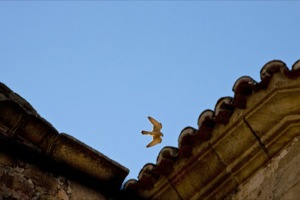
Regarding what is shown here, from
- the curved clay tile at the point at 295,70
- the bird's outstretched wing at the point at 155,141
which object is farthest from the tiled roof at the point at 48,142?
the curved clay tile at the point at 295,70

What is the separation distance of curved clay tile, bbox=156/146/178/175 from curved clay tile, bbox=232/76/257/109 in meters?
0.62

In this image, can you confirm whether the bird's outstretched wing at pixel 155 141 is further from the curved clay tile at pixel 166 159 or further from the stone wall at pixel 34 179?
the stone wall at pixel 34 179

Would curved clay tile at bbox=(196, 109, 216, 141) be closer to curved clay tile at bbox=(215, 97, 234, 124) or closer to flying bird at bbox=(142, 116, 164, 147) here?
curved clay tile at bbox=(215, 97, 234, 124)

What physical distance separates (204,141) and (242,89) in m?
0.51

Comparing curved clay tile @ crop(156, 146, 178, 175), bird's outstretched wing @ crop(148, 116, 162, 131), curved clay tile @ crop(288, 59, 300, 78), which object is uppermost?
curved clay tile @ crop(288, 59, 300, 78)

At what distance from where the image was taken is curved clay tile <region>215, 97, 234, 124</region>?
4.04 m

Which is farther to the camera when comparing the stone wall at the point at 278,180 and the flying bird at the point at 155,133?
the flying bird at the point at 155,133

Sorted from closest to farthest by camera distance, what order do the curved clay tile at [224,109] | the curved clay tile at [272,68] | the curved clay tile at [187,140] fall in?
1. the curved clay tile at [272,68]
2. the curved clay tile at [224,109]
3. the curved clay tile at [187,140]

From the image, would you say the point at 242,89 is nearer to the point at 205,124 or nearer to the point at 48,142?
the point at 205,124

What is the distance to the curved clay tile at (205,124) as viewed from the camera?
4.10 metres

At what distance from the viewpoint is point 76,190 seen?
4.16m

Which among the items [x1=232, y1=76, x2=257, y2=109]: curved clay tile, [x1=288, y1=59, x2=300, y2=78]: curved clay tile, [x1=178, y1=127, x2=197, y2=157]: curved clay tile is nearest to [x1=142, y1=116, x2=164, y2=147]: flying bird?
[x1=178, y1=127, x2=197, y2=157]: curved clay tile

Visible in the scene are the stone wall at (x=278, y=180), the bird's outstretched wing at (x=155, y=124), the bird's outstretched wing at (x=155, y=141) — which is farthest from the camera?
the bird's outstretched wing at (x=155, y=124)

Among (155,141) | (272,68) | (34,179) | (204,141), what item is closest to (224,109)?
(204,141)
